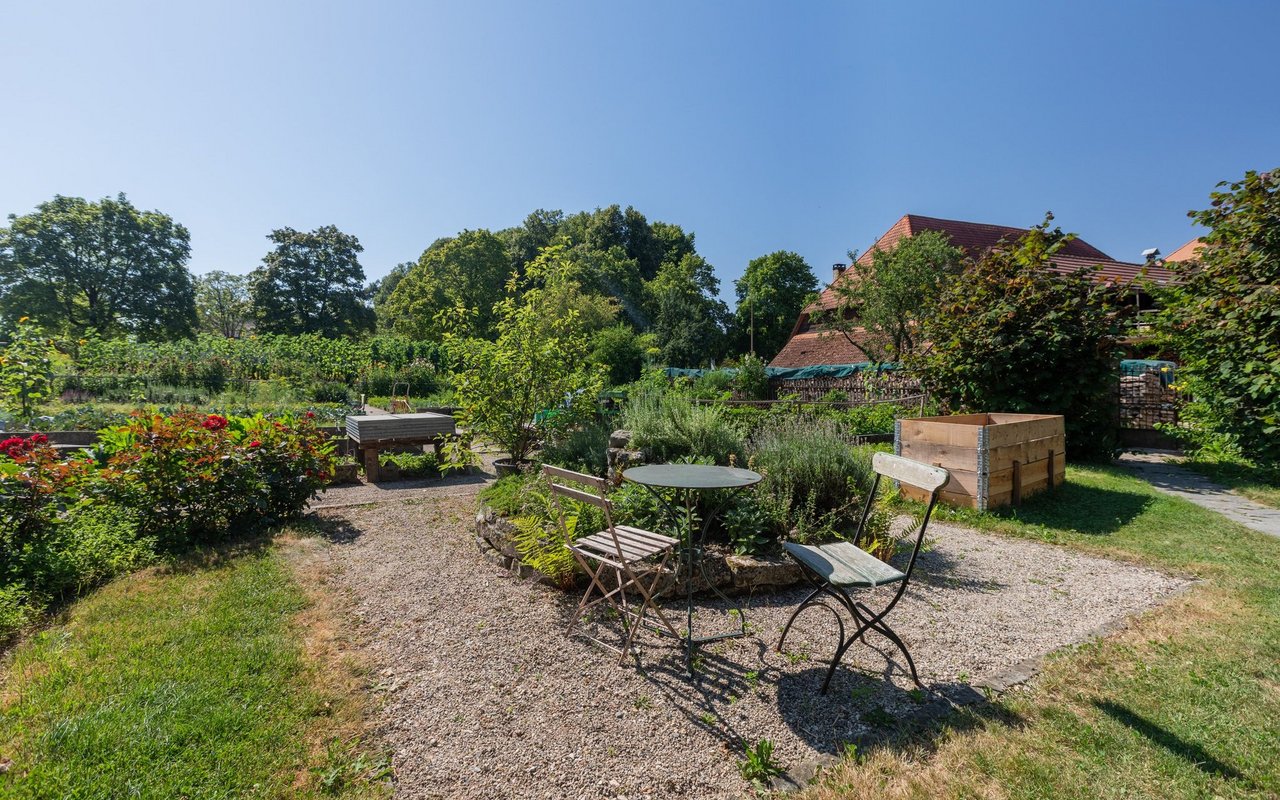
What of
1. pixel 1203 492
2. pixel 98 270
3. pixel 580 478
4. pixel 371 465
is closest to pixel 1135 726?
pixel 580 478

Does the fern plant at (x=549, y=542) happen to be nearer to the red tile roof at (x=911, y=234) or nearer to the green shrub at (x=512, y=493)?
the green shrub at (x=512, y=493)

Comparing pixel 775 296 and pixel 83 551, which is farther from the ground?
pixel 775 296

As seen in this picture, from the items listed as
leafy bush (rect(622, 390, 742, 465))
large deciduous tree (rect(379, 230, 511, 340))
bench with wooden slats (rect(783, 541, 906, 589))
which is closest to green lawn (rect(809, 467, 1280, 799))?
bench with wooden slats (rect(783, 541, 906, 589))

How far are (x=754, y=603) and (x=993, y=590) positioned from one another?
6.00ft

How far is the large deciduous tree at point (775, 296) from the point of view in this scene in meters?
42.2

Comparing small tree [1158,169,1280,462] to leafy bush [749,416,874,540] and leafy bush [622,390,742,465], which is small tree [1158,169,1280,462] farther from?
leafy bush [622,390,742,465]

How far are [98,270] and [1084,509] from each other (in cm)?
5120

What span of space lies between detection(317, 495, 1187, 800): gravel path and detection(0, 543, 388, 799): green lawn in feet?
0.96

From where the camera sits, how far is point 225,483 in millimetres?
4914

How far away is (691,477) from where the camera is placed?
314cm

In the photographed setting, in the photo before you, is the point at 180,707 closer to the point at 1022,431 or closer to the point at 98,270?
the point at 1022,431

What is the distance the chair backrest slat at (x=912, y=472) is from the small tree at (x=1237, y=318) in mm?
7376

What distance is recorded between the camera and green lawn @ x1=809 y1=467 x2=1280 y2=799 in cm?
202

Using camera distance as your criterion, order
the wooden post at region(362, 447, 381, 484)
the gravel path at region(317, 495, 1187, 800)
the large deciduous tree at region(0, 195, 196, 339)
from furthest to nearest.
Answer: the large deciduous tree at region(0, 195, 196, 339) → the wooden post at region(362, 447, 381, 484) → the gravel path at region(317, 495, 1187, 800)
